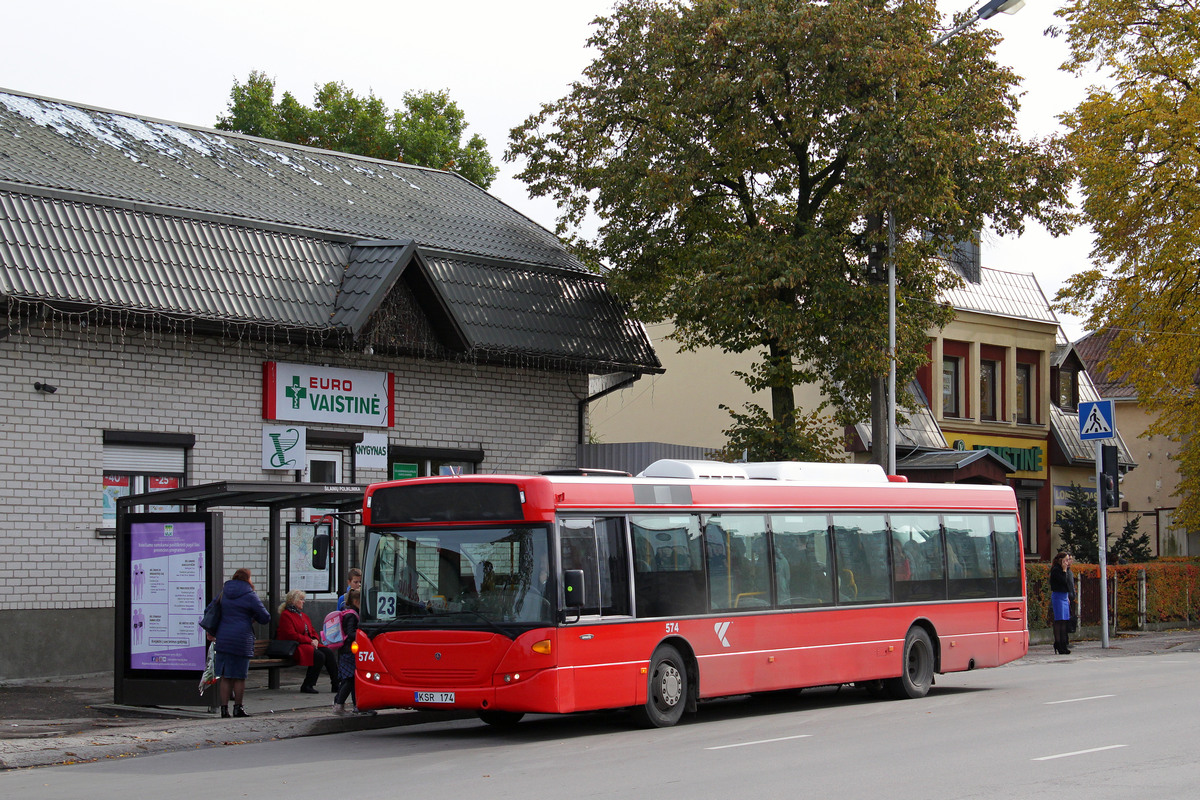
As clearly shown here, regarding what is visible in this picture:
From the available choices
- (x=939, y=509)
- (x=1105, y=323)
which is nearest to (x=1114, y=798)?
(x=939, y=509)

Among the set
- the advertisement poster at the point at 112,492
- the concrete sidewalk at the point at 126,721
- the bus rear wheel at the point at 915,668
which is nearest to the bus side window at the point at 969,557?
the bus rear wheel at the point at 915,668

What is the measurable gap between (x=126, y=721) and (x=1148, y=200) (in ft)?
94.7

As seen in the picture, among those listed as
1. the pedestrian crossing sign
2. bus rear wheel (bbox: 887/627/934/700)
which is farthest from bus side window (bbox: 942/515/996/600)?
the pedestrian crossing sign

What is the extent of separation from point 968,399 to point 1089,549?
5.11 metres

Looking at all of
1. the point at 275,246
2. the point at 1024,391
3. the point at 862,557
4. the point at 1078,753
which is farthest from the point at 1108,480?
the point at 1078,753

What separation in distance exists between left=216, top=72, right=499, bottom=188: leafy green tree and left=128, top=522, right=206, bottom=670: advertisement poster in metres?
30.8

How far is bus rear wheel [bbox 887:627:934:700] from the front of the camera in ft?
58.7

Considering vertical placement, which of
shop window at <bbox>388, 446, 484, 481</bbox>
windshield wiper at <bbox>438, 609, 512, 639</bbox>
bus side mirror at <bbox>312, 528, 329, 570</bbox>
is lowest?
windshield wiper at <bbox>438, 609, 512, 639</bbox>

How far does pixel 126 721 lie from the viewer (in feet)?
49.7

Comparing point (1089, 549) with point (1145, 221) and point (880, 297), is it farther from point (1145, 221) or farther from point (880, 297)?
point (880, 297)

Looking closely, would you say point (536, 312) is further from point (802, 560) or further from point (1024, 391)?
point (1024, 391)

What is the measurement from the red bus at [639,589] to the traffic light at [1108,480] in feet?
35.8

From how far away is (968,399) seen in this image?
128ft

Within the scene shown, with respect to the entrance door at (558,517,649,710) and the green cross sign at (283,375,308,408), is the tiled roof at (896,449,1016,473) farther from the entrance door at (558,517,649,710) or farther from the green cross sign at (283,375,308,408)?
the entrance door at (558,517,649,710)
